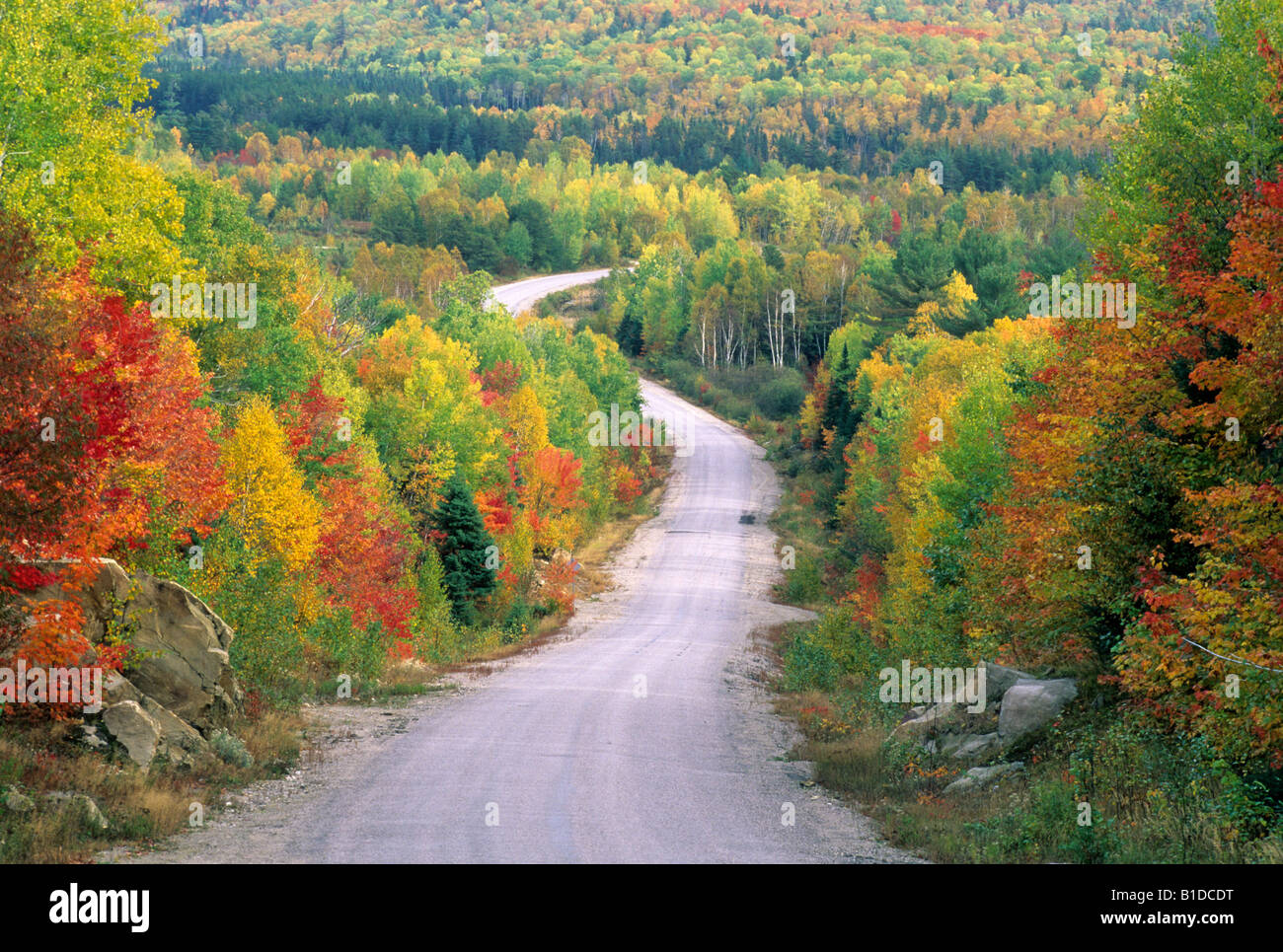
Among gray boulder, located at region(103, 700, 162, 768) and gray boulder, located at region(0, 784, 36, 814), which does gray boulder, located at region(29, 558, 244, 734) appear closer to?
gray boulder, located at region(103, 700, 162, 768)

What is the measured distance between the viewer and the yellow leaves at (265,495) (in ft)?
91.9

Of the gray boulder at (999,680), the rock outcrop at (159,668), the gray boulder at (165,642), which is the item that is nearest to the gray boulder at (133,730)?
the rock outcrop at (159,668)

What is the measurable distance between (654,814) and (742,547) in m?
51.4

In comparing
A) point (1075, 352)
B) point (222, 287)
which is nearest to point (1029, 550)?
point (1075, 352)

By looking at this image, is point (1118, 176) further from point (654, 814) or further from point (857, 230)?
point (857, 230)

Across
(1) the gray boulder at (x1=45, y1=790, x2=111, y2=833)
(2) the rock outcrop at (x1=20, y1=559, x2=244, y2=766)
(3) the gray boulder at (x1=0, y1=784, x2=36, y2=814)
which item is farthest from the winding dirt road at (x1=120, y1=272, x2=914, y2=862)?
(2) the rock outcrop at (x1=20, y1=559, x2=244, y2=766)

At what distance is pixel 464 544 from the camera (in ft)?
143

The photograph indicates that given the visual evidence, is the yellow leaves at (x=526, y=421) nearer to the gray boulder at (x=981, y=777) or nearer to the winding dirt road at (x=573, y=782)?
the winding dirt road at (x=573, y=782)

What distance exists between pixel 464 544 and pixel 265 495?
625 inches

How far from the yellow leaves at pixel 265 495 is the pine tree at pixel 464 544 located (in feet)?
47.0

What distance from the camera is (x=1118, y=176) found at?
80.6 feet

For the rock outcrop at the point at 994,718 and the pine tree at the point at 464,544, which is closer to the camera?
the rock outcrop at the point at 994,718

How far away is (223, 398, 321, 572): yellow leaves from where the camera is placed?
28000 millimetres
